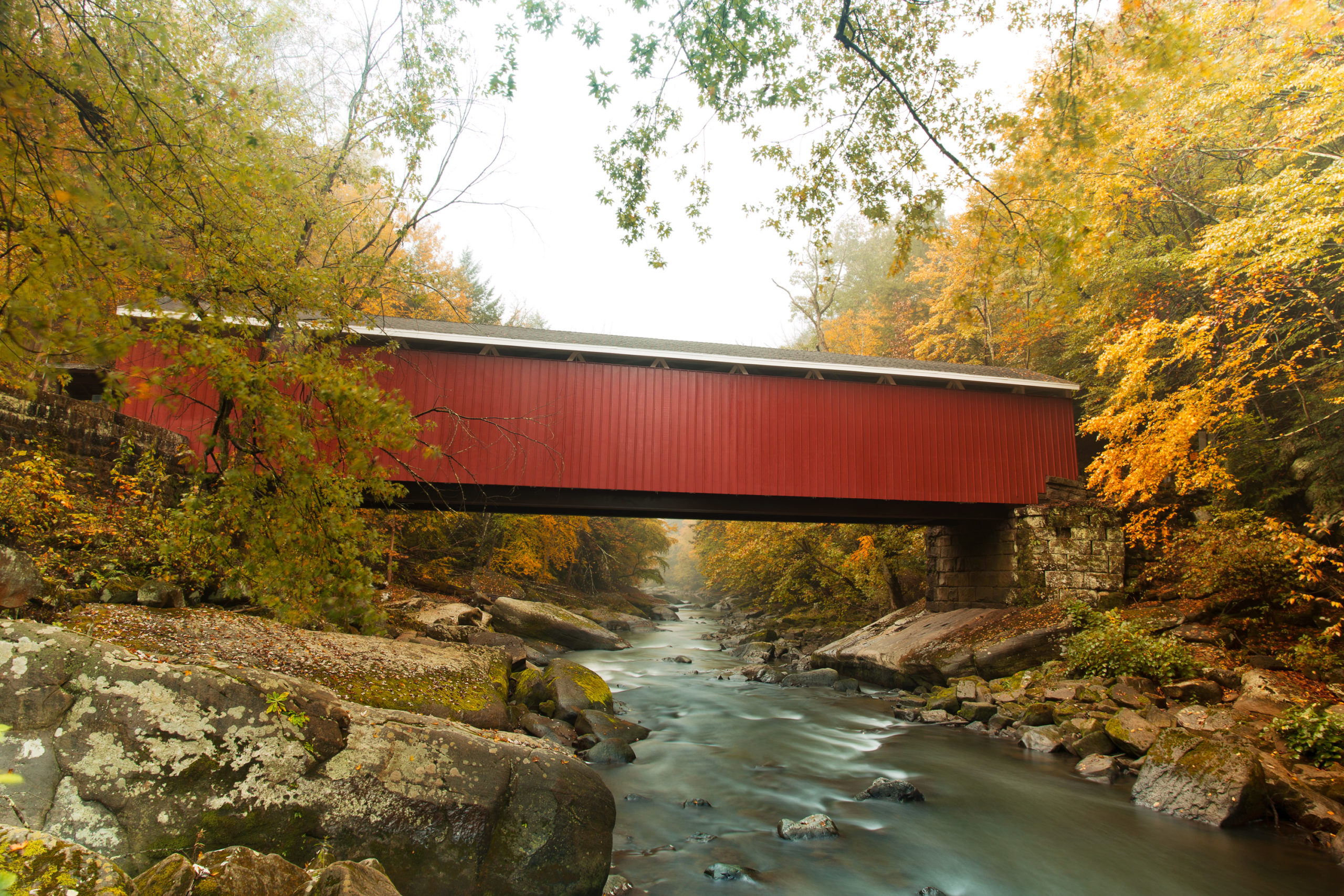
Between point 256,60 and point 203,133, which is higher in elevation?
point 256,60

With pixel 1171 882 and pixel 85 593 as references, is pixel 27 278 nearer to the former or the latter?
pixel 85 593

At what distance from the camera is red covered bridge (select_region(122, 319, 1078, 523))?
29.2 ft

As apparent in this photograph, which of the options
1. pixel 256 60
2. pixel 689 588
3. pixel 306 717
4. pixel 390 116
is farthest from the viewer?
pixel 689 588

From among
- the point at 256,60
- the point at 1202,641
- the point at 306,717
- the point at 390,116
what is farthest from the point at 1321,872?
the point at 256,60

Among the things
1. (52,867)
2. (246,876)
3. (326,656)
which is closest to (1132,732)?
(326,656)

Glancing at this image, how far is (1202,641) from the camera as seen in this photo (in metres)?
7.32

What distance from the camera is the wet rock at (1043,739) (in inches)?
251

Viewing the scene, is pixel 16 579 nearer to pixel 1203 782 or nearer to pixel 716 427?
pixel 716 427

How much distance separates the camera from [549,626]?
12.3 metres

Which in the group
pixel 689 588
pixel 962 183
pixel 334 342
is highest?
pixel 962 183

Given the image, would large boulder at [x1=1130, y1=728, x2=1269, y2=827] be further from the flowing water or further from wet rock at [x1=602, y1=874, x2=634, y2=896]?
wet rock at [x1=602, y1=874, x2=634, y2=896]

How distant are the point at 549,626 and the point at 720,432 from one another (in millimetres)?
5543

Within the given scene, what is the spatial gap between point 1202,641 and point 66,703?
966cm

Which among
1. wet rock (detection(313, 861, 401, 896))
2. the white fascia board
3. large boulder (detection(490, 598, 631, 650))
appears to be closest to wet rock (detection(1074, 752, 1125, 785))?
the white fascia board
